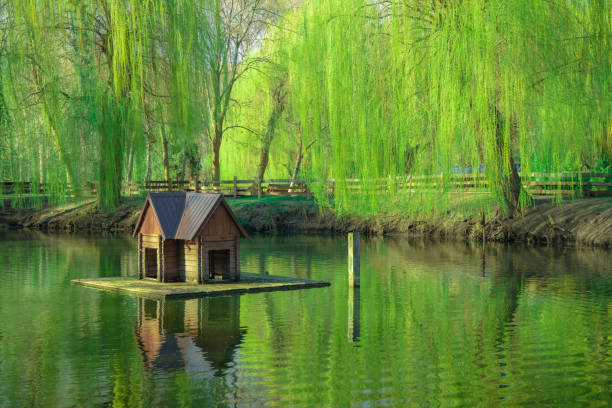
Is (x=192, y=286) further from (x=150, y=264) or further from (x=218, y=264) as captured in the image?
(x=150, y=264)

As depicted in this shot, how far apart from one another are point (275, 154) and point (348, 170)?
28153mm

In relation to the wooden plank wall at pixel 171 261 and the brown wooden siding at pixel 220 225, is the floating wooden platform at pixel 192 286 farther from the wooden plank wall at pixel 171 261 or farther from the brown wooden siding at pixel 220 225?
the brown wooden siding at pixel 220 225

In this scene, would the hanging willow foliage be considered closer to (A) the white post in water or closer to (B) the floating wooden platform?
(A) the white post in water

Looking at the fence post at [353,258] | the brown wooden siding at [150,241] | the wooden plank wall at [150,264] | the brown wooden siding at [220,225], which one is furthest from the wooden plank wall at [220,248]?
the fence post at [353,258]

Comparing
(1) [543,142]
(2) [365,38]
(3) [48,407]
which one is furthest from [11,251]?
(3) [48,407]

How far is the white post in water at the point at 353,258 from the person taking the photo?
1672 cm

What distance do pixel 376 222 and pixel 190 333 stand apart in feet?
77.0

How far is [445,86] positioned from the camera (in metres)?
17.2

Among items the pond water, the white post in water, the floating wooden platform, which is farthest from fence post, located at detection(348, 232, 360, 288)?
the floating wooden platform

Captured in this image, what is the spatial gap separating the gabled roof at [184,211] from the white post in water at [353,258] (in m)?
2.30

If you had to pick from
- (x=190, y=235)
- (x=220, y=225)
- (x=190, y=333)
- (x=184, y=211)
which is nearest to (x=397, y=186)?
(x=220, y=225)

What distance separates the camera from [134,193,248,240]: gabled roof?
16344 millimetres

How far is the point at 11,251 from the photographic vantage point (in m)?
27.7

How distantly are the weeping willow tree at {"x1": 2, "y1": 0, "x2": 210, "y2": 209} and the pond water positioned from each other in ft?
16.7
